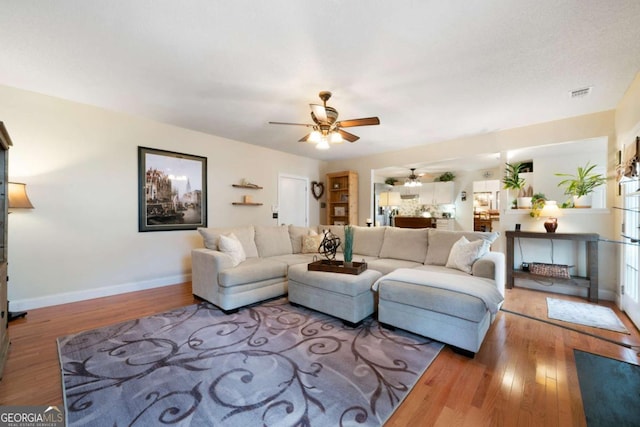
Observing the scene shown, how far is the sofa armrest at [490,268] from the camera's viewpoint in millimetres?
2732

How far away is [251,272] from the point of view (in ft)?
10.1

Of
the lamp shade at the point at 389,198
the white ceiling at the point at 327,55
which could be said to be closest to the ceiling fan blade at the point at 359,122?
the white ceiling at the point at 327,55

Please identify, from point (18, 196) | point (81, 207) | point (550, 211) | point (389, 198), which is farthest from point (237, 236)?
point (389, 198)

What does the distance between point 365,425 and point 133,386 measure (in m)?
1.51

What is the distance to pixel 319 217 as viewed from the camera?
22.2 ft

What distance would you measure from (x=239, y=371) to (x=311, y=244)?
257 cm

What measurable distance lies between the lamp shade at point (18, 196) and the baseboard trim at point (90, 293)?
1156mm

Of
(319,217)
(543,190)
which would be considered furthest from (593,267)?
(319,217)

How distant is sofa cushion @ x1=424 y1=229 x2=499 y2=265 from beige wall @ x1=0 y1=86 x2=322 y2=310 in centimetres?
379

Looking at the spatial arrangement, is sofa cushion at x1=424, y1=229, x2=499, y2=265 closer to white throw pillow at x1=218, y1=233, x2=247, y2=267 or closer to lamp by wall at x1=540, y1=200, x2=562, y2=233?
lamp by wall at x1=540, y1=200, x2=562, y2=233

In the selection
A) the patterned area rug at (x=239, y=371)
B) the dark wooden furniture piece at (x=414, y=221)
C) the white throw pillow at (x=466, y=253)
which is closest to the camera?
the patterned area rug at (x=239, y=371)

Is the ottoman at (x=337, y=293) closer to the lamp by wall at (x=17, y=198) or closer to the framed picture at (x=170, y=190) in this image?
the framed picture at (x=170, y=190)

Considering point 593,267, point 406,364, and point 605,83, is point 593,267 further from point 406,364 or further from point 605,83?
point 406,364

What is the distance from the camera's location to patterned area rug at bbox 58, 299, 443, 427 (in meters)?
1.48
